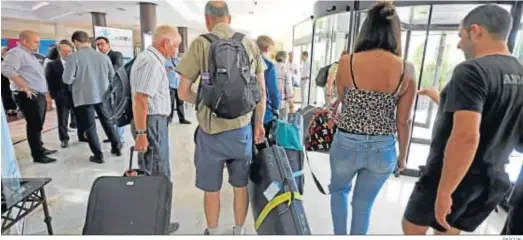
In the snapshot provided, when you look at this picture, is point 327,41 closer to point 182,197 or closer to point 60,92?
point 182,197

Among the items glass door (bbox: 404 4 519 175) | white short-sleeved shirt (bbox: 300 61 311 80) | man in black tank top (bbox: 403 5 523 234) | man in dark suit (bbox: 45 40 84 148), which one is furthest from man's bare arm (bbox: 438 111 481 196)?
white short-sleeved shirt (bbox: 300 61 311 80)

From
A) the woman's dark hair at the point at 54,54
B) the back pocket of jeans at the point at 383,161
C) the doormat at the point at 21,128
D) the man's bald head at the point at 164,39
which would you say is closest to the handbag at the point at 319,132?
the back pocket of jeans at the point at 383,161

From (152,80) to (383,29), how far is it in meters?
1.32

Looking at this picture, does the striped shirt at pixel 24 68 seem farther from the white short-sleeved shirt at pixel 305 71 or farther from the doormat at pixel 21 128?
the white short-sleeved shirt at pixel 305 71

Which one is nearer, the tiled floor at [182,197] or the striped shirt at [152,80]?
the striped shirt at [152,80]

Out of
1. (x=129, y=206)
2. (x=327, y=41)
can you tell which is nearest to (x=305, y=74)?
(x=327, y=41)

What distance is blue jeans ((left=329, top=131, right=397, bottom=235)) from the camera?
1.54 metres

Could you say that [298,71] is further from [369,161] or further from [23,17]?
[23,17]

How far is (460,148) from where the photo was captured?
3.61 feet

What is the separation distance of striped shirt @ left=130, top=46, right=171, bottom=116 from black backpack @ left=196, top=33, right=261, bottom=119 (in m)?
0.47

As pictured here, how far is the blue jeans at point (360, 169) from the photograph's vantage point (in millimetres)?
1542

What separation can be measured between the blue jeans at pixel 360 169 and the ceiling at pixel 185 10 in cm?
473

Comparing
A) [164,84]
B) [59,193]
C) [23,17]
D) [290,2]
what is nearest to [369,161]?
[164,84]

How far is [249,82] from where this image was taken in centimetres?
157
